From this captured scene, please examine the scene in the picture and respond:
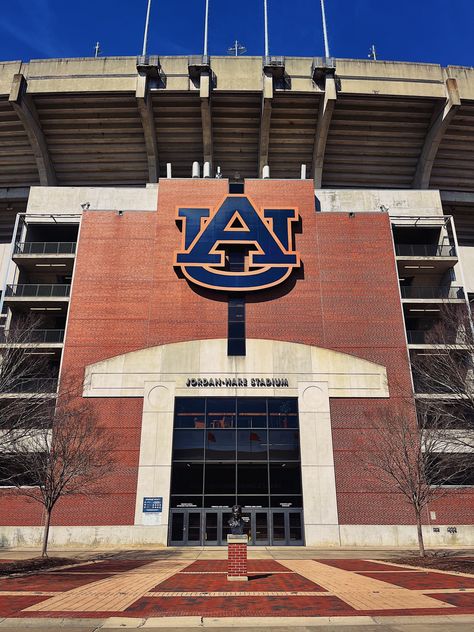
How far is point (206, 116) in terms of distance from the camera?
39.1 m

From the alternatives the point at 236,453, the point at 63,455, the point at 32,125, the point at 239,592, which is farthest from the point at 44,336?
the point at 239,592

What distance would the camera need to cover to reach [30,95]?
3875 cm

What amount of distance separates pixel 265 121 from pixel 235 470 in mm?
28939

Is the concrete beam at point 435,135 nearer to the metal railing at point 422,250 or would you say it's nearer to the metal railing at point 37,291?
the metal railing at point 422,250

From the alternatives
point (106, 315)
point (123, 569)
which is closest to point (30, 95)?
point (106, 315)

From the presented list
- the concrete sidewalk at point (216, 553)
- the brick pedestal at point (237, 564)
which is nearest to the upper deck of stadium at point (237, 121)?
the concrete sidewalk at point (216, 553)

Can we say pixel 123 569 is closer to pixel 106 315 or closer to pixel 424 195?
pixel 106 315

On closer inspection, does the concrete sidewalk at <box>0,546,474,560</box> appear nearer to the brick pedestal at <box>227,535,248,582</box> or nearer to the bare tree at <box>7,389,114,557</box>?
the bare tree at <box>7,389,114,557</box>

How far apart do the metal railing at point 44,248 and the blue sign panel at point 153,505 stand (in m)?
19.7

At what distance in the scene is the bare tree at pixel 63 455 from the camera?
2303 centimetres

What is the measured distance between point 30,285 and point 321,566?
28.2m

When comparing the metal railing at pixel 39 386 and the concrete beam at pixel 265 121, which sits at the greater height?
the concrete beam at pixel 265 121

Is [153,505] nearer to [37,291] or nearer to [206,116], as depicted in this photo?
[37,291]

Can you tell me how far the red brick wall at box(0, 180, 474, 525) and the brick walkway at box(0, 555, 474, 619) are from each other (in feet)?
42.9
